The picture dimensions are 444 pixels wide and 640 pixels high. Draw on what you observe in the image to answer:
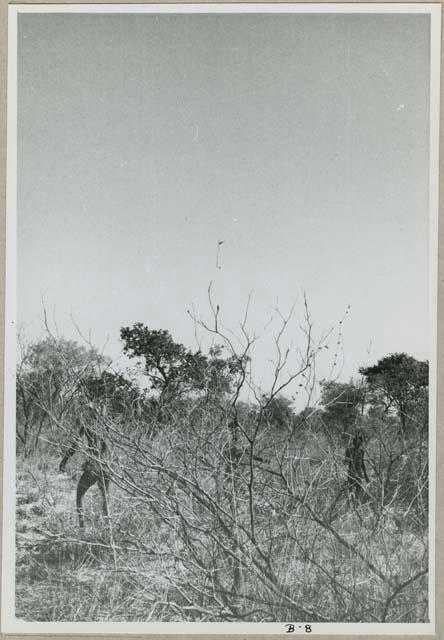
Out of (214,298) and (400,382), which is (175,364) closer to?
(214,298)

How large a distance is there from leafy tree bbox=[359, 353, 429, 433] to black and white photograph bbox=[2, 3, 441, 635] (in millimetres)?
10

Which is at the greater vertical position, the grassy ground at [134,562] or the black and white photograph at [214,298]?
the black and white photograph at [214,298]

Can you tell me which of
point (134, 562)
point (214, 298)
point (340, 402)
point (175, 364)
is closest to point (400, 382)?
point (340, 402)

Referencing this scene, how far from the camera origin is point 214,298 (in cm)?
370

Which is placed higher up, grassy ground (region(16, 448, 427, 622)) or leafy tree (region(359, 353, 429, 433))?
leafy tree (region(359, 353, 429, 433))

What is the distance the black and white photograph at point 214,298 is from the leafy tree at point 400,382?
0.01 metres

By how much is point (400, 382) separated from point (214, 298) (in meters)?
1.03

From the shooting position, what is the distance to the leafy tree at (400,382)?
12.0 ft

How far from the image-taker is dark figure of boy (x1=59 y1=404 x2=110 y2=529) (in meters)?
3.67

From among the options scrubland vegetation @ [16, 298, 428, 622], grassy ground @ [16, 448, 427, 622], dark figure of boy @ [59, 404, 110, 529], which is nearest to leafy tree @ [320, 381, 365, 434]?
scrubland vegetation @ [16, 298, 428, 622]

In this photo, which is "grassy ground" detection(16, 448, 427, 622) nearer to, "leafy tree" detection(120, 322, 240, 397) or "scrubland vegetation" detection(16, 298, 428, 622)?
"scrubland vegetation" detection(16, 298, 428, 622)

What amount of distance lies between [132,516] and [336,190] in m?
1.94

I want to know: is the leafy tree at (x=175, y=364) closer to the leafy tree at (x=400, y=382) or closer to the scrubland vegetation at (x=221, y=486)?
the scrubland vegetation at (x=221, y=486)

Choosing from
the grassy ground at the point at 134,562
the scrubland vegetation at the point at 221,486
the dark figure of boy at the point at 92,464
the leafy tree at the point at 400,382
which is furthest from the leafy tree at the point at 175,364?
the leafy tree at the point at 400,382
